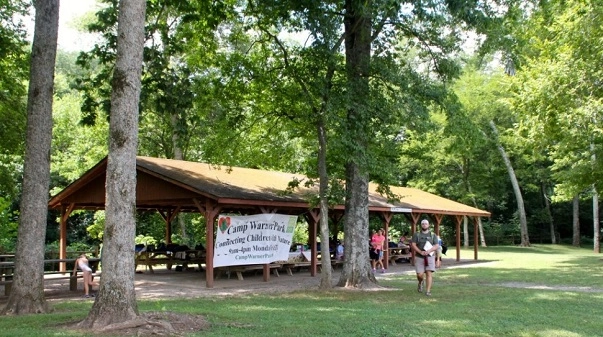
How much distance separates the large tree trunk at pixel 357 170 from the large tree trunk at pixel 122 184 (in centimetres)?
623

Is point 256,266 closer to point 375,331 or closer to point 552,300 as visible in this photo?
point 552,300

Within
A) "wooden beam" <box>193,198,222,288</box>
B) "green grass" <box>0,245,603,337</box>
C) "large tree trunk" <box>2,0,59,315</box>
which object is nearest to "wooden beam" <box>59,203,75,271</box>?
"wooden beam" <box>193,198,222,288</box>

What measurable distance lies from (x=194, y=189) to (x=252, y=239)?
296 centimetres

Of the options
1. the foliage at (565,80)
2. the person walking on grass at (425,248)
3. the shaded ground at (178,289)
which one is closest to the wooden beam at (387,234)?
the shaded ground at (178,289)

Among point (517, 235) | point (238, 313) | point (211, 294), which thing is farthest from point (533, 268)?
point (517, 235)

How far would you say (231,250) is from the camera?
1666 centimetres

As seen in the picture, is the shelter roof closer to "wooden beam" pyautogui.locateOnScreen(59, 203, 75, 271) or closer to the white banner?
"wooden beam" pyautogui.locateOnScreen(59, 203, 75, 271)

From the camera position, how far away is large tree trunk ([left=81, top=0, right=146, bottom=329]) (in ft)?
25.5

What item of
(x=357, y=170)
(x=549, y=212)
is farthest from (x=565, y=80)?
(x=549, y=212)

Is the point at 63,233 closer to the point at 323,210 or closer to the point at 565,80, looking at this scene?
the point at 323,210

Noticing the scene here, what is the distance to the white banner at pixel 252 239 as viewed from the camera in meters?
16.3

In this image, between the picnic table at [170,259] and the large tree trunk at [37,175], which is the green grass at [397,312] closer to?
the large tree trunk at [37,175]

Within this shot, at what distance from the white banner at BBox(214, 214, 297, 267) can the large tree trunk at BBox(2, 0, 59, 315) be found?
20.9ft

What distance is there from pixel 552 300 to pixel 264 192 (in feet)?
28.3
